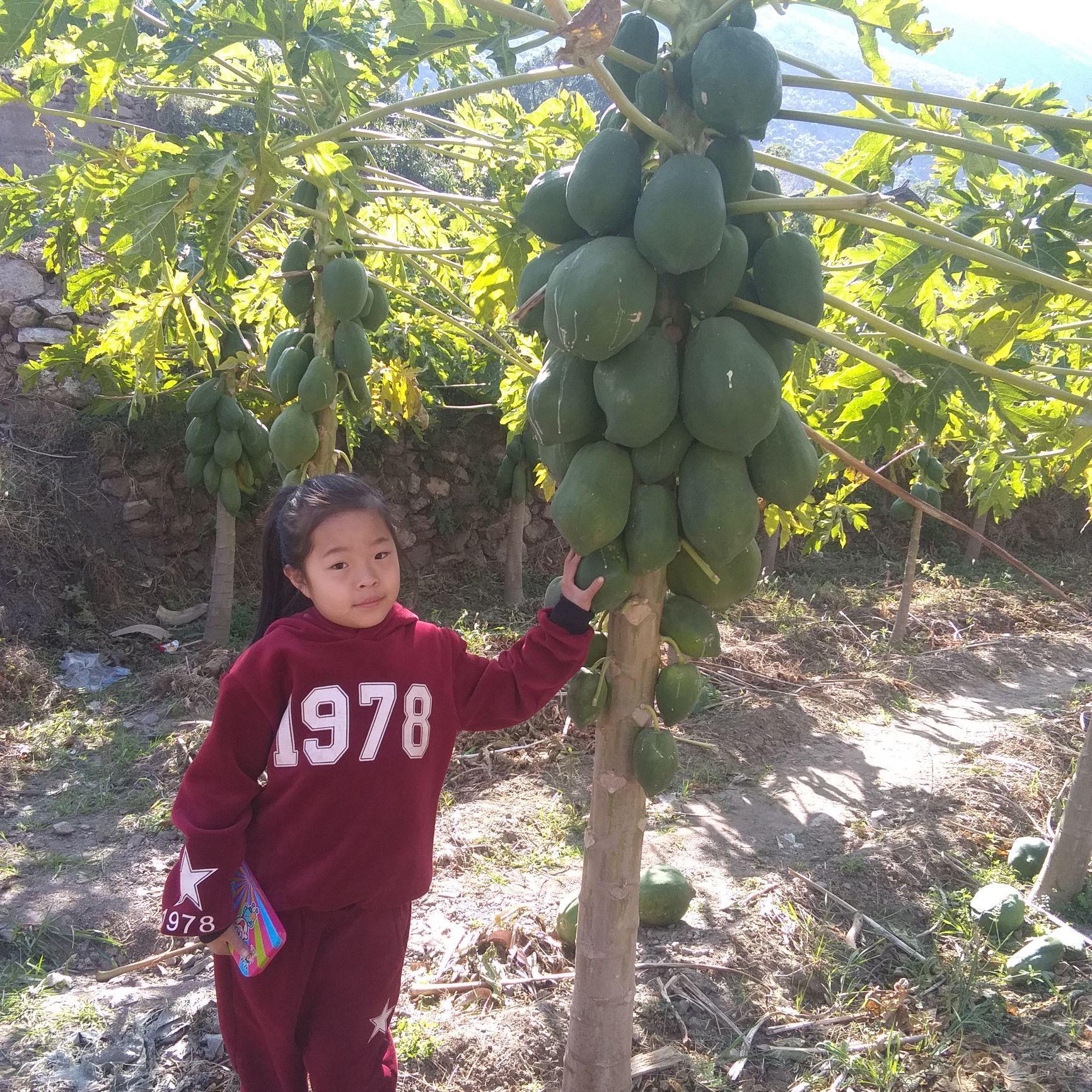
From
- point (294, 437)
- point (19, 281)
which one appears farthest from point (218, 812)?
point (19, 281)

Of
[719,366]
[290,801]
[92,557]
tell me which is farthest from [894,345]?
[92,557]

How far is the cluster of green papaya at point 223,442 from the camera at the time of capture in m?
5.28

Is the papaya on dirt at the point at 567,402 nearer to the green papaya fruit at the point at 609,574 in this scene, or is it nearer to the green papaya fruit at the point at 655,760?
the green papaya fruit at the point at 609,574

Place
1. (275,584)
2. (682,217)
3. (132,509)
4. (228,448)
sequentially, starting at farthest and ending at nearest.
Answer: (132,509), (228,448), (275,584), (682,217)

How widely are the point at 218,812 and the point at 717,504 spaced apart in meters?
0.97

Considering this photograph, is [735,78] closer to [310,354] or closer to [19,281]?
[310,354]

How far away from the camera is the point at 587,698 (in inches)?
62.2

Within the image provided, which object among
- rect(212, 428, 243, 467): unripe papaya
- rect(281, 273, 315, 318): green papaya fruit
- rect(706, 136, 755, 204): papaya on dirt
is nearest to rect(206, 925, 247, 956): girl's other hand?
rect(706, 136, 755, 204): papaya on dirt

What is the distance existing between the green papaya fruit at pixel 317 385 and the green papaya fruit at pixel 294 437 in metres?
0.04

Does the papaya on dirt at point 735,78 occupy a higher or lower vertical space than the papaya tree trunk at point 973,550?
higher

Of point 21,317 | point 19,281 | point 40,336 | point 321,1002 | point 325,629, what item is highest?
point 19,281

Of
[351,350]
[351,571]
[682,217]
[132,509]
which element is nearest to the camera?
[682,217]

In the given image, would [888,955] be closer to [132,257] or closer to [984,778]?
[984,778]

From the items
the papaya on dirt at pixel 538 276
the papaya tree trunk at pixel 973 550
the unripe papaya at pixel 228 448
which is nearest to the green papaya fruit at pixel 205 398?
the unripe papaya at pixel 228 448
